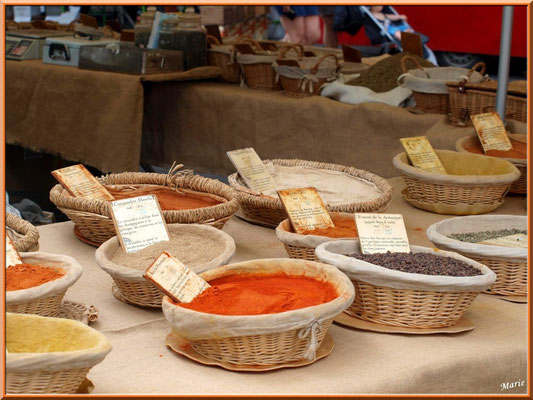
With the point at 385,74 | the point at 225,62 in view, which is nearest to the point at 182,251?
the point at 385,74

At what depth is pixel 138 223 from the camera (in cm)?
160

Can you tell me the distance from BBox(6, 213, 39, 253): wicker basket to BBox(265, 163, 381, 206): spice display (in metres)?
0.71

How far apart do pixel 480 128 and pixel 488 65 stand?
5.92 metres

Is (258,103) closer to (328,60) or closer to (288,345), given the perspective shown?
(328,60)

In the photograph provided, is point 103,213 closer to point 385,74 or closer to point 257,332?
point 257,332

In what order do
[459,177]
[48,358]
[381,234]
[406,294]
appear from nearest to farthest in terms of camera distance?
[48,358] → [406,294] → [381,234] → [459,177]

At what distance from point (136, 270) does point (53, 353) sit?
44 cm

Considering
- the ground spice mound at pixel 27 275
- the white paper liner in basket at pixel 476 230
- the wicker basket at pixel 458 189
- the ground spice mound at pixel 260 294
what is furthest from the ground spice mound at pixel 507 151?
the ground spice mound at pixel 27 275

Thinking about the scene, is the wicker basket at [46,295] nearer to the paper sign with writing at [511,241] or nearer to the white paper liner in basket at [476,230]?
the white paper liner in basket at [476,230]

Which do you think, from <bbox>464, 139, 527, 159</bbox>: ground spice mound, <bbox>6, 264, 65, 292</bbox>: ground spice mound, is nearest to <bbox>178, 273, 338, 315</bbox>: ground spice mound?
<bbox>6, 264, 65, 292</bbox>: ground spice mound

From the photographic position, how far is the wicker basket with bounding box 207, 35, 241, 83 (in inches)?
152

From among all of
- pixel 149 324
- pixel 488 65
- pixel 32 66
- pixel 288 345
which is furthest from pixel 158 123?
pixel 488 65

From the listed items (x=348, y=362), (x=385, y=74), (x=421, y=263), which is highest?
(x=385, y=74)

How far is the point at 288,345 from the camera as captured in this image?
118cm
